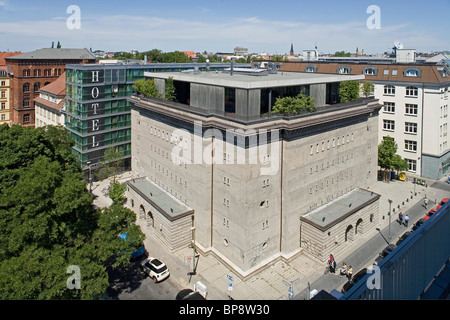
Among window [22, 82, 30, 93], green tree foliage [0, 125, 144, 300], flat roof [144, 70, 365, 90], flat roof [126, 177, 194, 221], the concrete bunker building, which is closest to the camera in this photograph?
green tree foliage [0, 125, 144, 300]

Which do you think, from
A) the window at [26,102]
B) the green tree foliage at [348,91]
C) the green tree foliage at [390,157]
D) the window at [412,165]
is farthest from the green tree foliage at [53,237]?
the window at [26,102]

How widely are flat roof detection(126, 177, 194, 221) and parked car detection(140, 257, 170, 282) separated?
516cm

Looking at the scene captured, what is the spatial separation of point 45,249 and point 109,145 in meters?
38.0

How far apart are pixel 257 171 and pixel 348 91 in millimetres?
19242

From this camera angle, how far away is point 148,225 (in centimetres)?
4484

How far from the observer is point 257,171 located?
34.2m

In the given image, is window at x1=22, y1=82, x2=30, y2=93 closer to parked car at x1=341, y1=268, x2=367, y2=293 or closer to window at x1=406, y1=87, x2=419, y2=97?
window at x1=406, y1=87, x2=419, y2=97

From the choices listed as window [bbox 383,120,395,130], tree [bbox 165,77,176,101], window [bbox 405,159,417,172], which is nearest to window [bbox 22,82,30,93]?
tree [bbox 165,77,176,101]

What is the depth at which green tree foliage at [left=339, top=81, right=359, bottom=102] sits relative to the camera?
44.9 meters

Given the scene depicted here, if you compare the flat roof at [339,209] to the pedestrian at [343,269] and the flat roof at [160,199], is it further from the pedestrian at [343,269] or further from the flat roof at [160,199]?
the flat roof at [160,199]

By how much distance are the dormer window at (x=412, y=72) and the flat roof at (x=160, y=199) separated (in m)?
47.6
